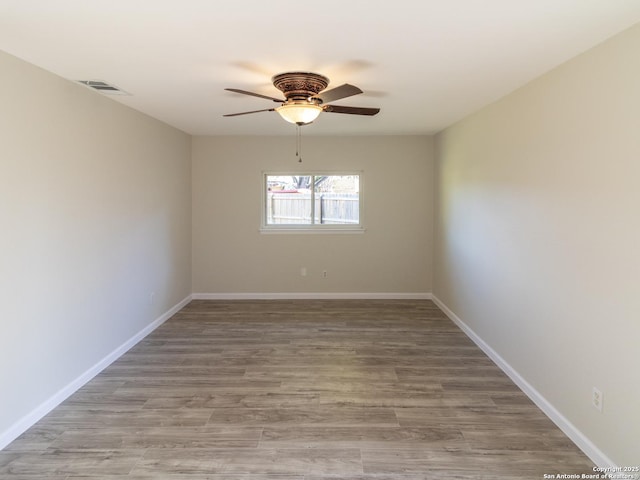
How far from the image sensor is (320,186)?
5.89m

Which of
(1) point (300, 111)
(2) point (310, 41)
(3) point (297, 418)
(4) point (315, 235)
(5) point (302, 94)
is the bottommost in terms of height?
(3) point (297, 418)

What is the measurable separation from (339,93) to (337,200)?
328 cm

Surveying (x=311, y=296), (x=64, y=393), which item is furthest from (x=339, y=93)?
(x=311, y=296)

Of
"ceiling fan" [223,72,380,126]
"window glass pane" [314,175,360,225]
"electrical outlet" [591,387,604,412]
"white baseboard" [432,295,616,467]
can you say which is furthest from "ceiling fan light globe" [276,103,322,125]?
"window glass pane" [314,175,360,225]

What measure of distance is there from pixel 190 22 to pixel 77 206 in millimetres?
1808

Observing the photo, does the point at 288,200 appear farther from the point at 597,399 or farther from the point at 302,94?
the point at 597,399

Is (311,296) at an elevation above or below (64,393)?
above

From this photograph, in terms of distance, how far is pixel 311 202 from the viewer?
19.4ft

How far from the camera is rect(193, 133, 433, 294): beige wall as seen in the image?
5.71 meters

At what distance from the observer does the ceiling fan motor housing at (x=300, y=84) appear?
8.99 feet

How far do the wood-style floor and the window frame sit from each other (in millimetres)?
1969

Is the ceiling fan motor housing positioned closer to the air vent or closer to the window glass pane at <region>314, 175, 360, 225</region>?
the air vent

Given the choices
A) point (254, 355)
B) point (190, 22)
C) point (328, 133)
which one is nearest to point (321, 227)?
point (328, 133)

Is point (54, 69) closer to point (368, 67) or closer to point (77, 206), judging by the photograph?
point (77, 206)
